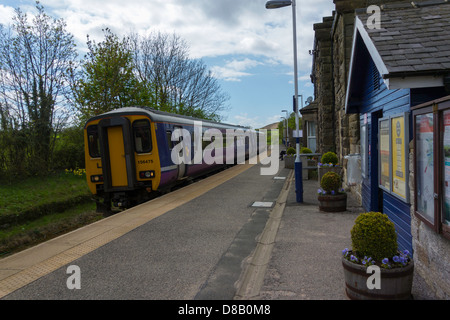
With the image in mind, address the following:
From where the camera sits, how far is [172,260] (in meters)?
5.30

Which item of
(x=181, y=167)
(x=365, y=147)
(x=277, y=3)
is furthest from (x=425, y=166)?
(x=181, y=167)

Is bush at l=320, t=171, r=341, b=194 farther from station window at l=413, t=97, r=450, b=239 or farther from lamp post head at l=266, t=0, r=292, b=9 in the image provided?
lamp post head at l=266, t=0, r=292, b=9

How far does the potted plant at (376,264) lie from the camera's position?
11.6 feet

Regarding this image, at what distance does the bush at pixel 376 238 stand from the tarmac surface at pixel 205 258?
1.83ft

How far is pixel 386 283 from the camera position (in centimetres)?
355

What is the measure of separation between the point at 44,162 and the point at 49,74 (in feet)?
14.2

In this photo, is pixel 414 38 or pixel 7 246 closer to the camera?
pixel 414 38

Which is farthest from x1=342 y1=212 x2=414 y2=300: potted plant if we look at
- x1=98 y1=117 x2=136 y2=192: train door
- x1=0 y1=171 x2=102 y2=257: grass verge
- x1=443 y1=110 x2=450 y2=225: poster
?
x1=0 y1=171 x2=102 y2=257: grass verge

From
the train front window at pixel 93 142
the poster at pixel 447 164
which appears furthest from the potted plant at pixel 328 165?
the poster at pixel 447 164

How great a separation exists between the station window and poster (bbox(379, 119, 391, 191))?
1619 millimetres

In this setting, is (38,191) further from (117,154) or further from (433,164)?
(433,164)

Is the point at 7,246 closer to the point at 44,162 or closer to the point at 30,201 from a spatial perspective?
the point at 30,201

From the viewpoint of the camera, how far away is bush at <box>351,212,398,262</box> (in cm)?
373
